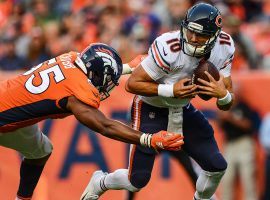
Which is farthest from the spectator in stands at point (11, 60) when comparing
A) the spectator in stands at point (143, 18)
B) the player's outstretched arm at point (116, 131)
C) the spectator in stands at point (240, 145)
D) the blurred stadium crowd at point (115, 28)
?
the player's outstretched arm at point (116, 131)

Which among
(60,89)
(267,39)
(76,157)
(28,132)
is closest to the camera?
(60,89)

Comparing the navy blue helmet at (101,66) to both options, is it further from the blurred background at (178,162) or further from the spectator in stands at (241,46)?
the spectator in stands at (241,46)

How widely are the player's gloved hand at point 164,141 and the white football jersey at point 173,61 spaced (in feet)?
2.44

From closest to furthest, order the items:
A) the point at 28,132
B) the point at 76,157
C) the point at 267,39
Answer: the point at 28,132, the point at 76,157, the point at 267,39

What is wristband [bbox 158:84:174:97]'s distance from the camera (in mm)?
7430

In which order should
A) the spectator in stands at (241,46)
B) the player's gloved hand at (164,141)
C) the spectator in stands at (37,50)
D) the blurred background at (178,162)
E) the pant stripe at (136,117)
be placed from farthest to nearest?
the spectator in stands at (37,50), the spectator in stands at (241,46), the blurred background at (178,162), the pant stripe at (136,117), the player's gloved hand at (164,141)

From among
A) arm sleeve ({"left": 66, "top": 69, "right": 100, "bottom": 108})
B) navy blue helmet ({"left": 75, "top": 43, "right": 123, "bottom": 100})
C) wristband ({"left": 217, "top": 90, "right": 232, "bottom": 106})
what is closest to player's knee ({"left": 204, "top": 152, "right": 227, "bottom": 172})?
wristband ({"left": 217, "top": 90, "right": 232, "bottom": 106})

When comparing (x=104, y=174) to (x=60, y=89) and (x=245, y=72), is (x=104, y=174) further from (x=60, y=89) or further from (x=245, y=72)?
(x=245, y=72)

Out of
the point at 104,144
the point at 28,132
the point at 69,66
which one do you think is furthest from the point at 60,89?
the point at 104,144

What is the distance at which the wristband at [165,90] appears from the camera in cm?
743

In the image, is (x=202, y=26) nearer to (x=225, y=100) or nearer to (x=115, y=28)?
(x=225, y=100)

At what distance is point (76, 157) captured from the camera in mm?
10391

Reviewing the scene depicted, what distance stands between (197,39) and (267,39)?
448 cm

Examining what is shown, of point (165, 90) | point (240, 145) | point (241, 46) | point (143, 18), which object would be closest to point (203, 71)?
point (165, 90)
